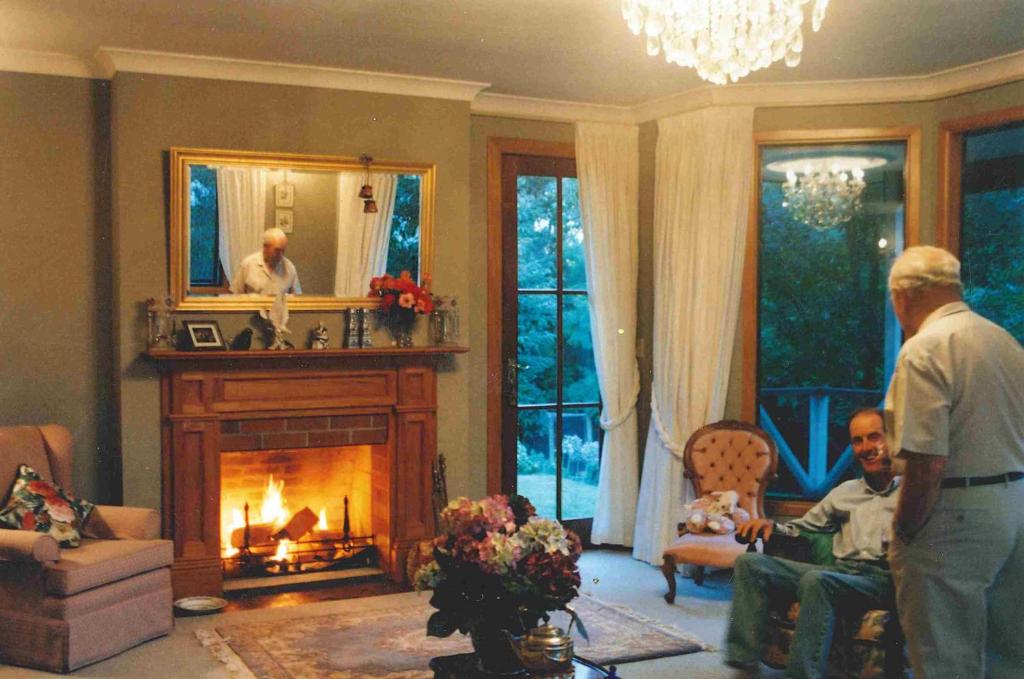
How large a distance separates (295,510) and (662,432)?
6.98 feet

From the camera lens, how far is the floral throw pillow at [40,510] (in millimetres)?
4496

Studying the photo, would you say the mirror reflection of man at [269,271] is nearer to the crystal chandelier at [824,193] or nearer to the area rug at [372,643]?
the area rug at [372,643]

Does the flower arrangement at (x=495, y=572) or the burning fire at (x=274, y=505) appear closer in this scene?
the flower arrangement at (x=495, y=572)

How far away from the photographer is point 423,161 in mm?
5852

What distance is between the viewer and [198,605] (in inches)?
202

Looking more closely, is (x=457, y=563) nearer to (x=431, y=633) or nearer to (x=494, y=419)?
(x=431, y=633)

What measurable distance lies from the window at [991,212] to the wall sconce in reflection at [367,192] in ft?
9.96

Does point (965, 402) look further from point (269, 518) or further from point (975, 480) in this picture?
point (269, 518)

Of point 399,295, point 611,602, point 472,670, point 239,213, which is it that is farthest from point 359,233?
point 472,670

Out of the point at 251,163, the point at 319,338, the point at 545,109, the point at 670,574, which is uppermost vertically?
the point at 545,109

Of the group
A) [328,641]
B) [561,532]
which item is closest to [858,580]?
[561,532]

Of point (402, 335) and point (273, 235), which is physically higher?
point (273, 235)

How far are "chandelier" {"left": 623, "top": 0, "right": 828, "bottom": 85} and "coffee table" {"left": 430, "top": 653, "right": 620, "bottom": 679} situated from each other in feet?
6.26

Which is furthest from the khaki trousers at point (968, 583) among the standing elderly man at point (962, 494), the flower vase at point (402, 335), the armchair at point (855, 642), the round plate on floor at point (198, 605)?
the round plate on floor at point (198, 605)
